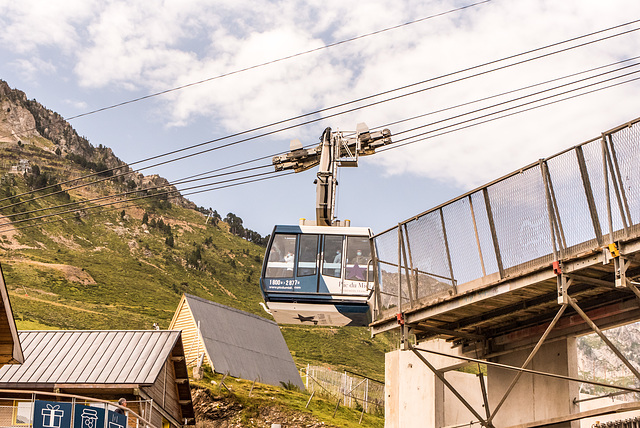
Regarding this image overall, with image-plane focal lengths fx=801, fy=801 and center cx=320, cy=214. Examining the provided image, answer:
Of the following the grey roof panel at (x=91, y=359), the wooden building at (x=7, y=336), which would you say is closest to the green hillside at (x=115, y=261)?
the grey roof panel at (x=91, y=359)

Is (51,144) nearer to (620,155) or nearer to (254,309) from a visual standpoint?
(254,309)

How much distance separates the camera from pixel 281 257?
83.6ft

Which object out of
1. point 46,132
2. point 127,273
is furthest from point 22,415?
point 46,132

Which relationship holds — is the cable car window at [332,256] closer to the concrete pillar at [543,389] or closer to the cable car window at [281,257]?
the cable car window at [281,257]

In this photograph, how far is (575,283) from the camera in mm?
12719

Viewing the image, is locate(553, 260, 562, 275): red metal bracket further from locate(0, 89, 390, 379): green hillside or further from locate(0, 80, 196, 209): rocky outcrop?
locate(0, 80, 196, 209): rocky outcrop

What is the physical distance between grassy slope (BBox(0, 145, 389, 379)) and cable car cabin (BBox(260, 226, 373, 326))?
4375 centimetres

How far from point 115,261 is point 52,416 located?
4027 inches

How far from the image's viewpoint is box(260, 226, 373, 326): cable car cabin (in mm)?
24594

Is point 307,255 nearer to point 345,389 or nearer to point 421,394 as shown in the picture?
point 421,394

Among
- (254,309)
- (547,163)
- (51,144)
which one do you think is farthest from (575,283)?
(51,144)

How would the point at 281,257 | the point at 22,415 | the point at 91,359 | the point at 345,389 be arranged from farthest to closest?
the point at 345,389, the point at 91,359, the point at 281,257, the point at 22,415

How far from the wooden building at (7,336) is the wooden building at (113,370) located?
21.7 ft

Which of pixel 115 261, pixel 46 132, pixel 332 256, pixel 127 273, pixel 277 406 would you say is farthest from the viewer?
pixel 46 132
